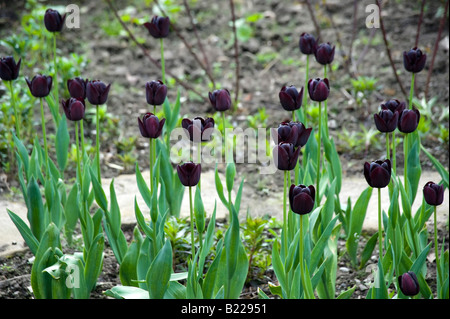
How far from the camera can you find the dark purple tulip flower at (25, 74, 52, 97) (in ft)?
7.14

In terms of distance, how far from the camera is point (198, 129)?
188 centimetres

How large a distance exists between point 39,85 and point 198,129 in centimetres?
66

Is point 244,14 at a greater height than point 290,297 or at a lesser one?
greater

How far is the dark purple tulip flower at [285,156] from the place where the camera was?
5.66 feet

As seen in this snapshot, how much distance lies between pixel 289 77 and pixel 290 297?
246 centimetres

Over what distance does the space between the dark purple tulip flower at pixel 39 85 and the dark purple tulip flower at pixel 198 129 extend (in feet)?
1.90

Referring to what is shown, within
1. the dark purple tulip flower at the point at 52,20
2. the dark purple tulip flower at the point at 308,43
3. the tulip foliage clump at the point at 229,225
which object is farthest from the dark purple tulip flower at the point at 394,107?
the dark purple tulip flower at the point at 52,20

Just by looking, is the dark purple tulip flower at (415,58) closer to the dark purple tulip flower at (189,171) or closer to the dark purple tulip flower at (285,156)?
the dark purple tulip flower at (285,156)

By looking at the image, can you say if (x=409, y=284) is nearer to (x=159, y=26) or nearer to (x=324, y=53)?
(x=324, y=53)

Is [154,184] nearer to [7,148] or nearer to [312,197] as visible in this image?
[312,197]
